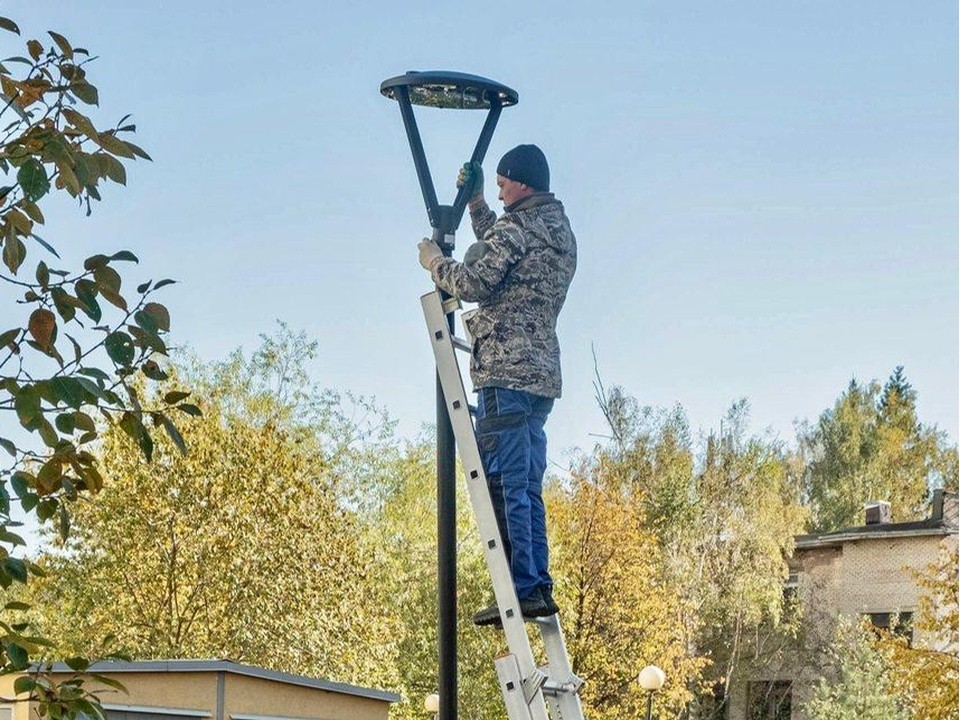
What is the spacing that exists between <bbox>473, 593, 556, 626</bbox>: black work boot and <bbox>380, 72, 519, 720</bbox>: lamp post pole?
163 mm

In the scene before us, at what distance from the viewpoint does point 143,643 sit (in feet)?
91.2

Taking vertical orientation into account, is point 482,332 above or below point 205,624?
below

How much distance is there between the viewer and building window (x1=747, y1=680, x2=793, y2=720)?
44.2 metres

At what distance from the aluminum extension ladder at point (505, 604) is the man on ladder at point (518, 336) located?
0.36 ft

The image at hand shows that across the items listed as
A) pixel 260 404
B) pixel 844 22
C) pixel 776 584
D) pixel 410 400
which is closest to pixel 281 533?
pixel 260 404

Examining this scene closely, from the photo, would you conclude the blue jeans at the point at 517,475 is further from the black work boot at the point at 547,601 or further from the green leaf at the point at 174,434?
the green leaf at the point at 174,434

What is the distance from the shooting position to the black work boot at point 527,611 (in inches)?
203

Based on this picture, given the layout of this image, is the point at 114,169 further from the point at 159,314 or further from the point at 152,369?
the point at 152,369

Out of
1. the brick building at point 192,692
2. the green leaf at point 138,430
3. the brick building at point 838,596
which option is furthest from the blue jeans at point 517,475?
the brick building at point 838,596

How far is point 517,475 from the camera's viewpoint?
5367 mm

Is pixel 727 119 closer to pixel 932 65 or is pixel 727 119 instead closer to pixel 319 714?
pixel 932 65

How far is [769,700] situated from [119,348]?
42.6 metres

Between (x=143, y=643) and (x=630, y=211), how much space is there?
44.1 metres

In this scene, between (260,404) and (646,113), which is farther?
(646,113)
